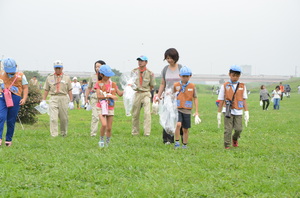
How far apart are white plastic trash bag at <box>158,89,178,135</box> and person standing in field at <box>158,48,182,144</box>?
0.29 meters

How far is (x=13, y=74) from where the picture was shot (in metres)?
9.52

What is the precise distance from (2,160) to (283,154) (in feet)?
18.2

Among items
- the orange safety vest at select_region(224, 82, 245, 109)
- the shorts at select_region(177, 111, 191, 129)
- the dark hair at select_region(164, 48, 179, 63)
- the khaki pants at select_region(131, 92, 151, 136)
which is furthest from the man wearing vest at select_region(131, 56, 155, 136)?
the orange safety vest at select_region(224, 82, 245, 109)

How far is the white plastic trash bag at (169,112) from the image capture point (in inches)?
379

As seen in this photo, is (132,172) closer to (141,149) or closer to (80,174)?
(80,174)

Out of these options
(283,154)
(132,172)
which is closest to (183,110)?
(283,154)

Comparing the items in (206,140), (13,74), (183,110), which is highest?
(13,74)

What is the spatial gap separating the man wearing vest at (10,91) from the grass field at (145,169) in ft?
2.07

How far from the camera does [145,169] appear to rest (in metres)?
7.11

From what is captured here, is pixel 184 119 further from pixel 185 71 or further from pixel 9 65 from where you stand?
pixel 9 65

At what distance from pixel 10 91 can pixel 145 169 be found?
3.93 metres

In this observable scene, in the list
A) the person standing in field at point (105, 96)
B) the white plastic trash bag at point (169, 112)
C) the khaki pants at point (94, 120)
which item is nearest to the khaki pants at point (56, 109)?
Answer: the khaki pants at point (94, 120)

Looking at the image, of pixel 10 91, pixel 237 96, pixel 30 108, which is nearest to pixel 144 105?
pixel 237 96

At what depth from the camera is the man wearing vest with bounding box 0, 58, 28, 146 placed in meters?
9.32
